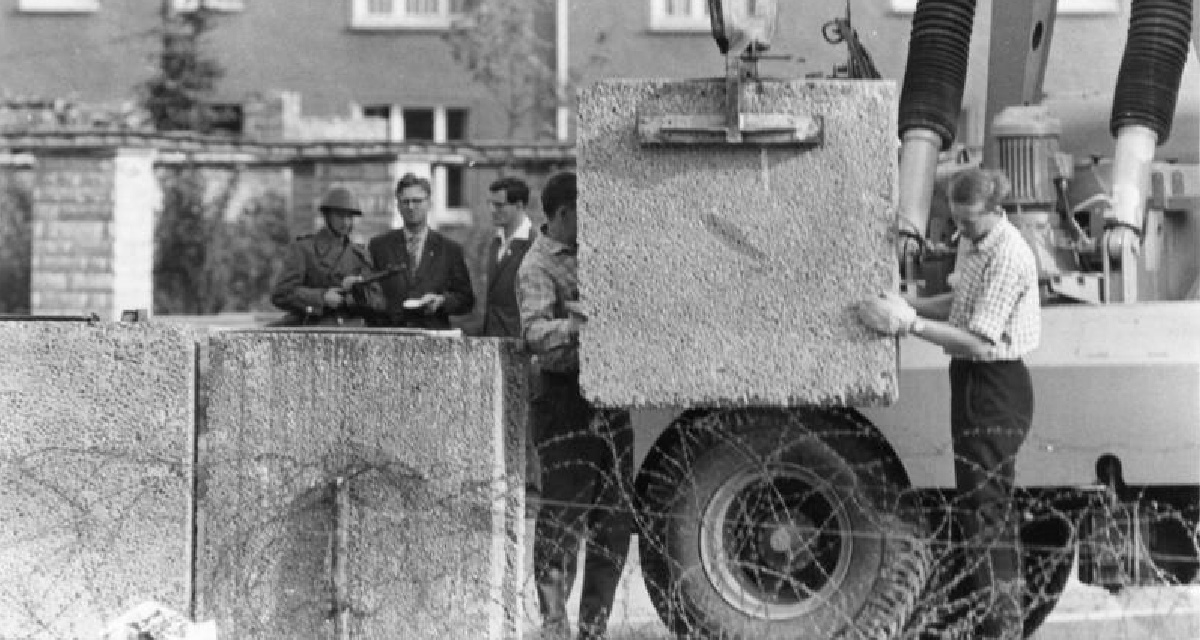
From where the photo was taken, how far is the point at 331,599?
31.1ft

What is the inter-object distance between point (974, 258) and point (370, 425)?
214cm

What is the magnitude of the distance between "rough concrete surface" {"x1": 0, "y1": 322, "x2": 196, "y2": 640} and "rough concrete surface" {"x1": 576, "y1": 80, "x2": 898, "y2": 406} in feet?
4.66

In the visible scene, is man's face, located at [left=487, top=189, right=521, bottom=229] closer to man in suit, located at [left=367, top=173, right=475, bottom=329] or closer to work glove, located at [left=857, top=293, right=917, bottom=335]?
man in suit, located at [left=367, top=173, right=475, bottom=329]

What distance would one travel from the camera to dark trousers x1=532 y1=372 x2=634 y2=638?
32.9 ft

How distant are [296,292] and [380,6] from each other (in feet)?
81.4

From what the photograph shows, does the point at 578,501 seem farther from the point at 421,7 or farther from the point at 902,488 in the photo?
the point at 421,7

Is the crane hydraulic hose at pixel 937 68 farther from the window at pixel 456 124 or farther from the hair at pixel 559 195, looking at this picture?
the window at pixel 456 124

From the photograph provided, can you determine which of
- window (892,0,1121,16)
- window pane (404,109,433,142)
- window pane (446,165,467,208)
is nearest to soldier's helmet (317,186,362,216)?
window (892,0,1121,16)

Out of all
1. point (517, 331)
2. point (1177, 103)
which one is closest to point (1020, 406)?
point (1177, 103)

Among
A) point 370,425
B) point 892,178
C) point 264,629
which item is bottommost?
point 264,629

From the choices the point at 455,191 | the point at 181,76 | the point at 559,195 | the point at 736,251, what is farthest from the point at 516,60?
the point at 736,251

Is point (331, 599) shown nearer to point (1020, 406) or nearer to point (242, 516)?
point (242, 516)

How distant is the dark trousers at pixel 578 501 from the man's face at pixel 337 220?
13.5 ft

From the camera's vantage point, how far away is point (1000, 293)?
31.8 feet
